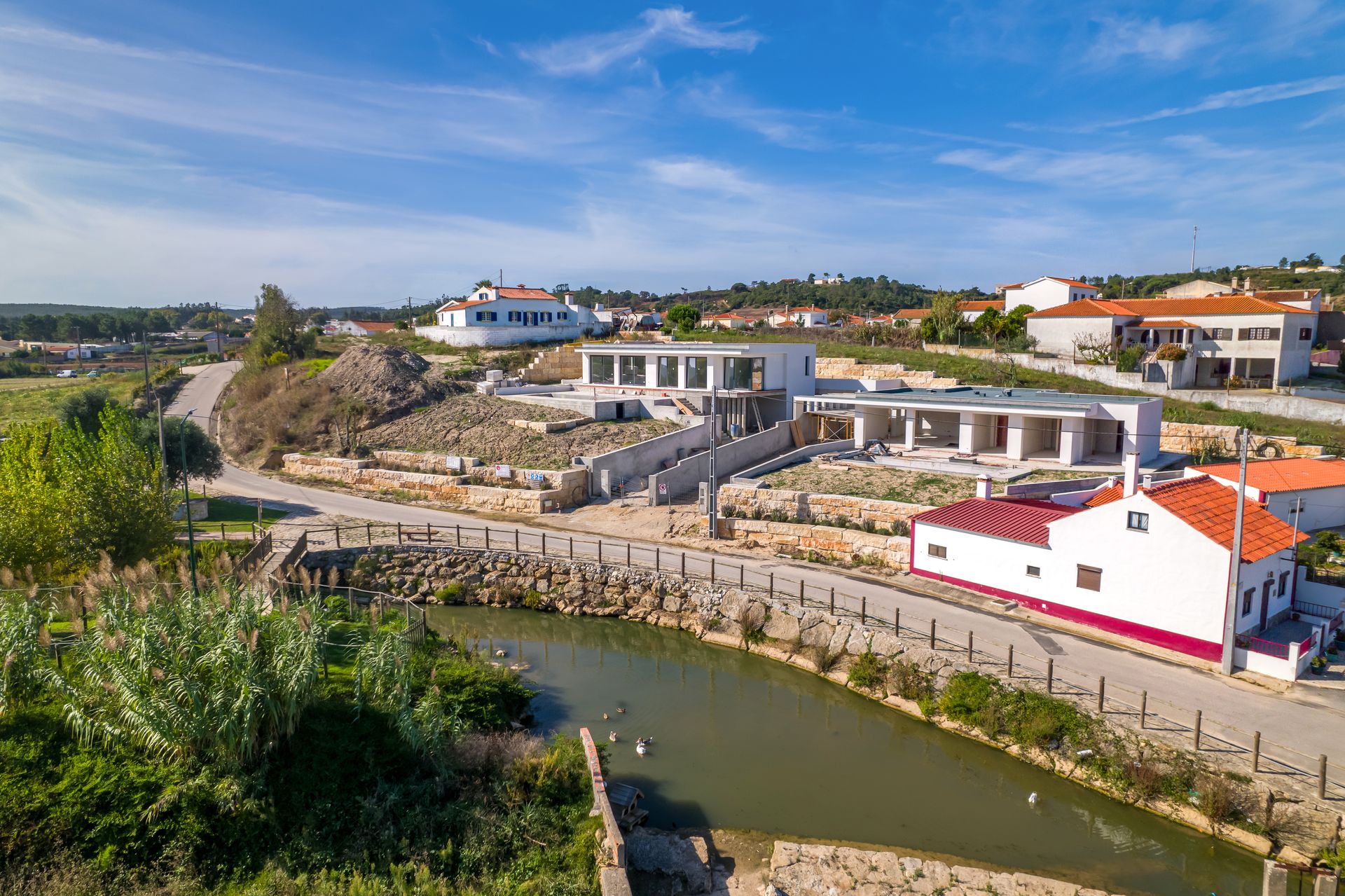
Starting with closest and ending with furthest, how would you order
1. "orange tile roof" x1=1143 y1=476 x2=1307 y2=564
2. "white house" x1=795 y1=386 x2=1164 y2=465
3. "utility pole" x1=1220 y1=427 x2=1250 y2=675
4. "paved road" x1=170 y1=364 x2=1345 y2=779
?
1. "paved road" x1=170 y1=364 x2=1345 y2=779
2. "utility pole" x1=1220 y1=427 x2=1250 y2=675
3. "orange tile roof" x1=1143 y1=476 x2=1307 y2=564
4. "white house" x1=795 y1=386 x2=1164 y2=465

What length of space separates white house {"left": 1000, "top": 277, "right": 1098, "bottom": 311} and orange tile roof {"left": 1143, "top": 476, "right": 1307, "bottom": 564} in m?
39.3

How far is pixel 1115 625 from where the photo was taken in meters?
17.1

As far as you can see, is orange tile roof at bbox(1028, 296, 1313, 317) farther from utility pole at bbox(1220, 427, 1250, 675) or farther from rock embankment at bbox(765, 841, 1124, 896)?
rock embankment at bbox(765, 841, 1124, 896)

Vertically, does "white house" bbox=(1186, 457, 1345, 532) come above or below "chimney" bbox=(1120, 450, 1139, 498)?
below

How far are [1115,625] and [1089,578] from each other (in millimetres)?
1136

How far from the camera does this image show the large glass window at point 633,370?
41.7m

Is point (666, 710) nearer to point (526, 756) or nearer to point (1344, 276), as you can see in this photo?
point (526, 756)

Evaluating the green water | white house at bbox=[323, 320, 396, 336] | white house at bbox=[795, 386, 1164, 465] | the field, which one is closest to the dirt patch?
the field

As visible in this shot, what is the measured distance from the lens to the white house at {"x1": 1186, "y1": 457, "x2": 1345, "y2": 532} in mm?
21328

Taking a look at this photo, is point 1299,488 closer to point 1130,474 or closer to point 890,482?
point 1130,474

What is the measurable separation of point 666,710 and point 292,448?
95.6 ft

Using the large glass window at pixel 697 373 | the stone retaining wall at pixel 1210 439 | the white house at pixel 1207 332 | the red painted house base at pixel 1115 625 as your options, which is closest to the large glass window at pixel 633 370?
the large glass window at pixel 697 373

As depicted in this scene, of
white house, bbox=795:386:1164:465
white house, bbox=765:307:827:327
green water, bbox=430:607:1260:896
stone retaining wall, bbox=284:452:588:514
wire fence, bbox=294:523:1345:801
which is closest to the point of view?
green water, bbox=430:607:1260:896

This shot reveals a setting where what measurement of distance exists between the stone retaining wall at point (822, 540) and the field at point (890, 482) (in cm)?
216
